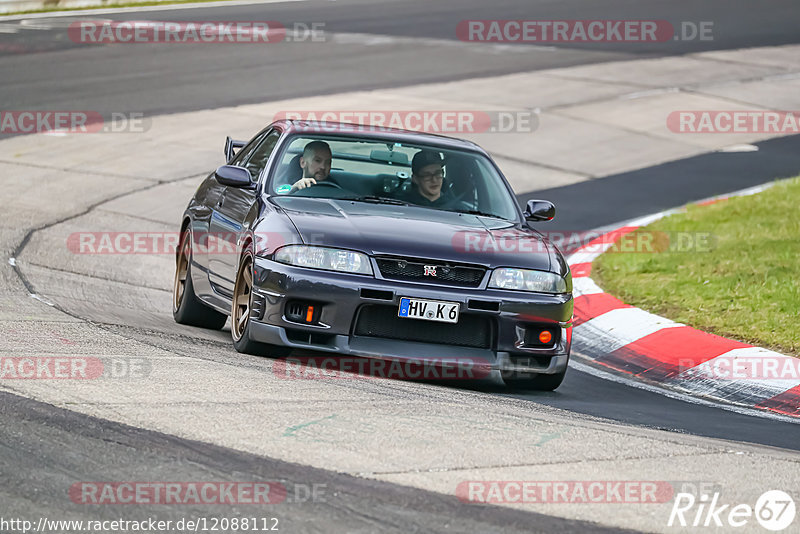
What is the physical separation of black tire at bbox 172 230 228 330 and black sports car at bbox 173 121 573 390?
443 millimetres

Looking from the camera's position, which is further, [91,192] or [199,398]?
[91,192]

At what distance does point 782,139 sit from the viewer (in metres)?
19.4

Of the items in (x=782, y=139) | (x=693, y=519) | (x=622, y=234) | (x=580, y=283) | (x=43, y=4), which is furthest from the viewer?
(x=43, y=4)

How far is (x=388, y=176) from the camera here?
8367 millimetres

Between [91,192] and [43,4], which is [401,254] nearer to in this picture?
[91,192]

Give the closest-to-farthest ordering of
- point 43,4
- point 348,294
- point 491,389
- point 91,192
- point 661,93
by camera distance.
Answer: point 348,294 → point 491,389 → point 91,192 → point 661,93 → point 43,4

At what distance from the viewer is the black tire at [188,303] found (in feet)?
29.7

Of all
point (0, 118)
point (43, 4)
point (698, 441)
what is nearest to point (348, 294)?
point (698, 441)

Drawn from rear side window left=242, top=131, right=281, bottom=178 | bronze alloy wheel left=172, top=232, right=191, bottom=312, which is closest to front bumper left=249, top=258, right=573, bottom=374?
rear side window left=242, top=131, right=281, bottom=178

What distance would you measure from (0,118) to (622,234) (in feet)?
30.7

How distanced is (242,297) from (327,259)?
81 centimetres

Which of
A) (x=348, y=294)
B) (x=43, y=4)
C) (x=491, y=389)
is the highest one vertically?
(x=43, y=4)

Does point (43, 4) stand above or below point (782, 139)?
above

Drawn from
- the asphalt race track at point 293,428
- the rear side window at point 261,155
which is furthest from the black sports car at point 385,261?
the asphalt race track at point 293,428
